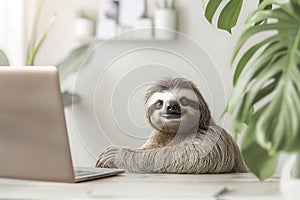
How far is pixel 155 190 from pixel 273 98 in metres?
0.34

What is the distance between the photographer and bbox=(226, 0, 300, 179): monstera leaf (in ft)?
2.43

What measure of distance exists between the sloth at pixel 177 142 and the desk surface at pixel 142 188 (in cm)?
12

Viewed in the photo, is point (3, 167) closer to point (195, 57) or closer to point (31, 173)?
point (31, 173)

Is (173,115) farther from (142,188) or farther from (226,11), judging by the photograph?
(142,188)

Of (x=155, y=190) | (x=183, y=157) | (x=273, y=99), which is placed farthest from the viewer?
(x=183, y=157)

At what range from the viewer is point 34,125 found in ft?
3.73

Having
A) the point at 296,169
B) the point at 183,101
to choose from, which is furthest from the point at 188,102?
the point at 296,169

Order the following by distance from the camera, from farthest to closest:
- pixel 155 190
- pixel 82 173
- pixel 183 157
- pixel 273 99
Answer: pixel 183 157
pixel 82 173
pixel 155 190
pixel 273 99

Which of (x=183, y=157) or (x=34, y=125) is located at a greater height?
(x=34, y=125)

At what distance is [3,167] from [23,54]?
1.62 m

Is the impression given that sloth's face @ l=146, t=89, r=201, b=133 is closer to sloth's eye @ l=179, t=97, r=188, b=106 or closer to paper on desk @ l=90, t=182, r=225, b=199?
sloth's eye @ l=179, t=97, r=188, b=106

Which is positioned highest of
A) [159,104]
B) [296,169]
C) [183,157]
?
[296,169]

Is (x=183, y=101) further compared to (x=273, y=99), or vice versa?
(x=183, y=101)

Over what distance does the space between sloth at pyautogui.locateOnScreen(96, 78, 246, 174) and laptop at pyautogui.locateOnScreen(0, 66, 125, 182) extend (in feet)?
0.86
